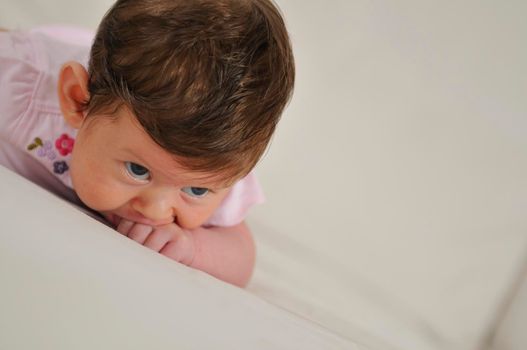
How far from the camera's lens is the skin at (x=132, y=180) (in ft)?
1.71

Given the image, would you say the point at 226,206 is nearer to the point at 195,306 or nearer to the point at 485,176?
the point at 195,306

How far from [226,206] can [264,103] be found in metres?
0.28

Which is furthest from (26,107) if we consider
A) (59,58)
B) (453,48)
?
(453,48)

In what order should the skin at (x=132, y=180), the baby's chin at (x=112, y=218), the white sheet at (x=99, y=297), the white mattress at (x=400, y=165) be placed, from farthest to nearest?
1. the white mattress at (x=400, y=165)
2. the baby's chin at (x=112, y=218)
3. the skin at (x=132, y=180)
4. the white sheet at (x=99, y=297)

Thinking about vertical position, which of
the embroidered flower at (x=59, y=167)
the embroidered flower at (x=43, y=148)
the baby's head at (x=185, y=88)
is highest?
the baby's head at (x=185, y=88)

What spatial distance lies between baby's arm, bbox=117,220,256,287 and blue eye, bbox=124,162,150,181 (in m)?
0.08

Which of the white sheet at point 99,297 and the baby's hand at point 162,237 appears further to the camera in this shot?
the baby's hand at point 162,237

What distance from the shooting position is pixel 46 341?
37cm

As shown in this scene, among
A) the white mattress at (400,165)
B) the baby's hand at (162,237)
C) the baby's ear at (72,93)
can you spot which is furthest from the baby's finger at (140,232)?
the white mattress at (400,165)

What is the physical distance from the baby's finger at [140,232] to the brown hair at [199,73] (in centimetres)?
13

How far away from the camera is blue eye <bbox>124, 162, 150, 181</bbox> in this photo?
545mm

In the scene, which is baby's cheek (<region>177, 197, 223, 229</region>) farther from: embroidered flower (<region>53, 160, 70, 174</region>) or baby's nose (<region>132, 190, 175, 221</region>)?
embroidered flower (<region>53, 160, 70, 174</region>)

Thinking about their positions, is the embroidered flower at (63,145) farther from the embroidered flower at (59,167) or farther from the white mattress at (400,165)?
the white mattress at (400,165)

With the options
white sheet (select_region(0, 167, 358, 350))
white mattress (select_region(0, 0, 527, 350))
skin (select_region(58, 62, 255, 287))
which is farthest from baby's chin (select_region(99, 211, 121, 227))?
white mattress (select_region(0, 0, 527, 350))
